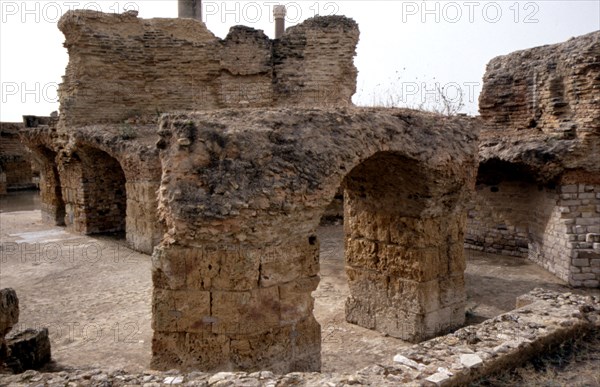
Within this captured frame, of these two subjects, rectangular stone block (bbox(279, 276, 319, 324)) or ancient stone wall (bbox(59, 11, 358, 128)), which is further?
ancient stone wall (bbox(59, 11, 358, 128))

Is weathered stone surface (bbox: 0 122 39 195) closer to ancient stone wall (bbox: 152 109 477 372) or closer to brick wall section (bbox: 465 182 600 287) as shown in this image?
brick wall section (bbox: 465 182 600 287)

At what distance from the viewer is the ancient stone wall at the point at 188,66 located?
13.2m

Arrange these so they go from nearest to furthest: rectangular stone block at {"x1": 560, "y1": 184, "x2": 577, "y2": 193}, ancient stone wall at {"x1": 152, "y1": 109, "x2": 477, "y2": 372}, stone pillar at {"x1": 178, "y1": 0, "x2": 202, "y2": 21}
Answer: ancient stone wall at {"x1": 152, "y1": 109, "x2": 477, "y2": 372} → rectangular stone block at {"x1": 560, "y1": 184, "x2": 577, "y2": 193} → stone pillar at {"x1": 178, "y1": 0, "x2": 202, "y2": 21}

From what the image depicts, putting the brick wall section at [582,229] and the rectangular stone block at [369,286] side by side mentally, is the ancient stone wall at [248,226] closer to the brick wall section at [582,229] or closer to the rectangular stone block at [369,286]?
the rectangular stone block at [369,286]

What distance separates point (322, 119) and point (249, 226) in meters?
1.49

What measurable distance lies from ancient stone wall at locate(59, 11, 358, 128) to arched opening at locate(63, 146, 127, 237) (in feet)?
3.15

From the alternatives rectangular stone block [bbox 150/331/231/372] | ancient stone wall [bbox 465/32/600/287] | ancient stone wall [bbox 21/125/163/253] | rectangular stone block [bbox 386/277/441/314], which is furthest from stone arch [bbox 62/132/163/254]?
ancient stone wall [bbox 465/32/600/287]

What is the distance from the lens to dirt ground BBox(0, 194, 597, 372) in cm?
655

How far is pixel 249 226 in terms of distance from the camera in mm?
4902

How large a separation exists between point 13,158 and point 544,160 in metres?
21.2

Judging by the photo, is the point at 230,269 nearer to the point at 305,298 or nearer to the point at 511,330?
the point at 305,298

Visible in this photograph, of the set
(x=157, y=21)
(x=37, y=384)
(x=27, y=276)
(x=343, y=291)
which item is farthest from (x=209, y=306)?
(x=157, y=21)

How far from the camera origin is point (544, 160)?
377 inches

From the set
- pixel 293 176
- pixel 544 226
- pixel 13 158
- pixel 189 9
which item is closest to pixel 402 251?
pixel 293 176
